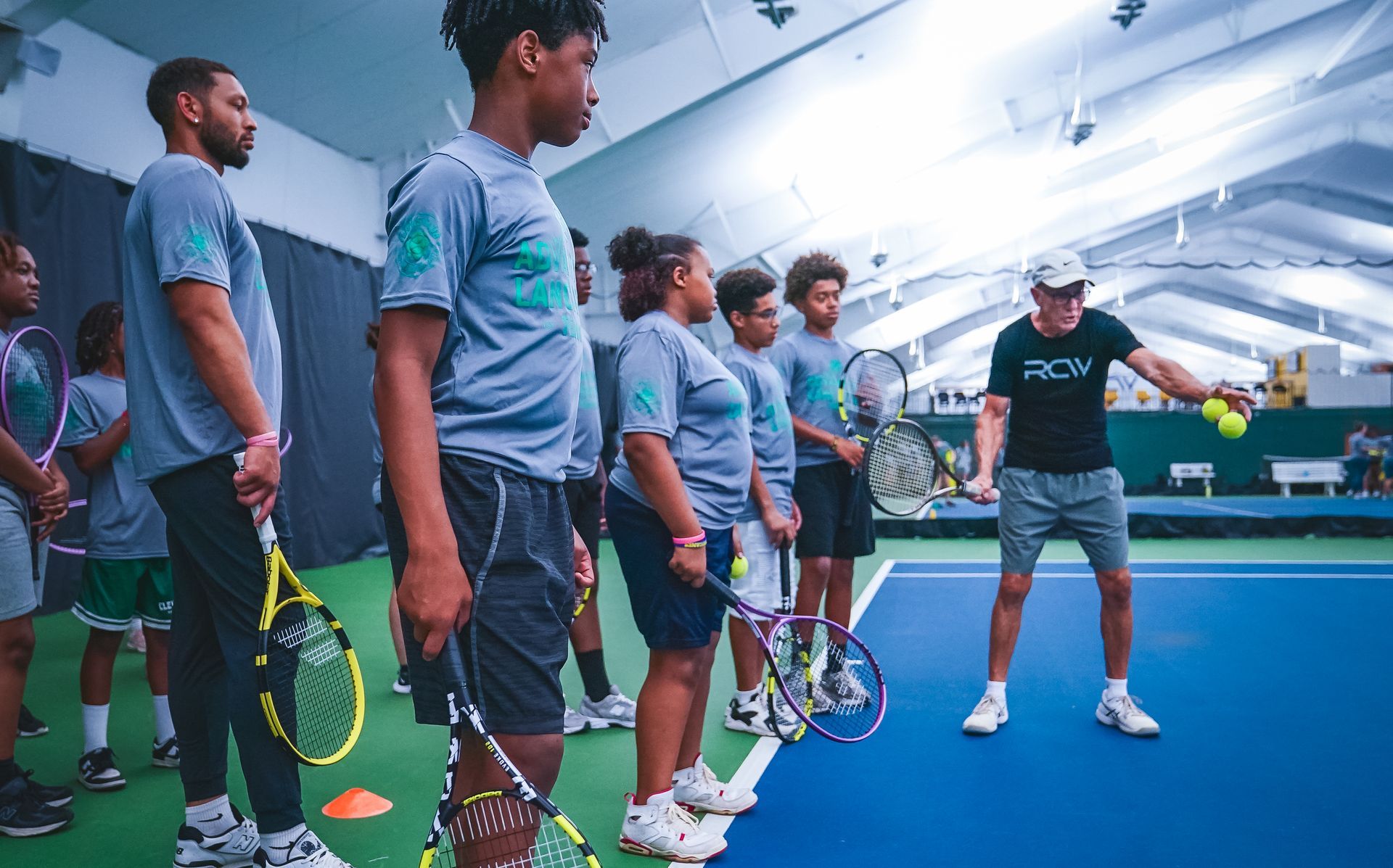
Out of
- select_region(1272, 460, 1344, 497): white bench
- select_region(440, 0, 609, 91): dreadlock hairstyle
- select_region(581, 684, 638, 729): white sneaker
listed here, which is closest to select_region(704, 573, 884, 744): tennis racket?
select_region(581, 684, 638, 729): white sneaker

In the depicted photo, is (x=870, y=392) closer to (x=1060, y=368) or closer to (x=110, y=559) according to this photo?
(x=1060, y=368)

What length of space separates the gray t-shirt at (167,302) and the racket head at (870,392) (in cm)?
237

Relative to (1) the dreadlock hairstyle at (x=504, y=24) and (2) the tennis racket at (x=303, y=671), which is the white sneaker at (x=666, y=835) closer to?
(2) the tennis racket at (x=303, y=671)

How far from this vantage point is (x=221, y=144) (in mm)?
2146

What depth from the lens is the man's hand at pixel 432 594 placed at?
1225mm

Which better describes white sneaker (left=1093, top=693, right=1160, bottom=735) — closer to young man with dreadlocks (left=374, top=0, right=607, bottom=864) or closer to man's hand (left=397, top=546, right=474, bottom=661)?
young man with dreadlocks (left=374, top=0, right=607, bottom=864)

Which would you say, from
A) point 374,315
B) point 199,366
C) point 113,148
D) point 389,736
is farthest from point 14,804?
point 374,315

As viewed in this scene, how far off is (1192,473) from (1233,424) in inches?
701

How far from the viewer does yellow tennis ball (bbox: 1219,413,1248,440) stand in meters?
3.07

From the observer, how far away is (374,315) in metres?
9.07

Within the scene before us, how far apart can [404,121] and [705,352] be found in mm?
7030

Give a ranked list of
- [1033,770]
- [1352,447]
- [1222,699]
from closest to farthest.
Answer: [1033,770] < [1222,699] < [1352,447]

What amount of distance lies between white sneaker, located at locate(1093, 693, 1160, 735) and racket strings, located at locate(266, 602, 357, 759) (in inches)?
98.9

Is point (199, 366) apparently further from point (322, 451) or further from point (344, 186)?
point (344, 186)
